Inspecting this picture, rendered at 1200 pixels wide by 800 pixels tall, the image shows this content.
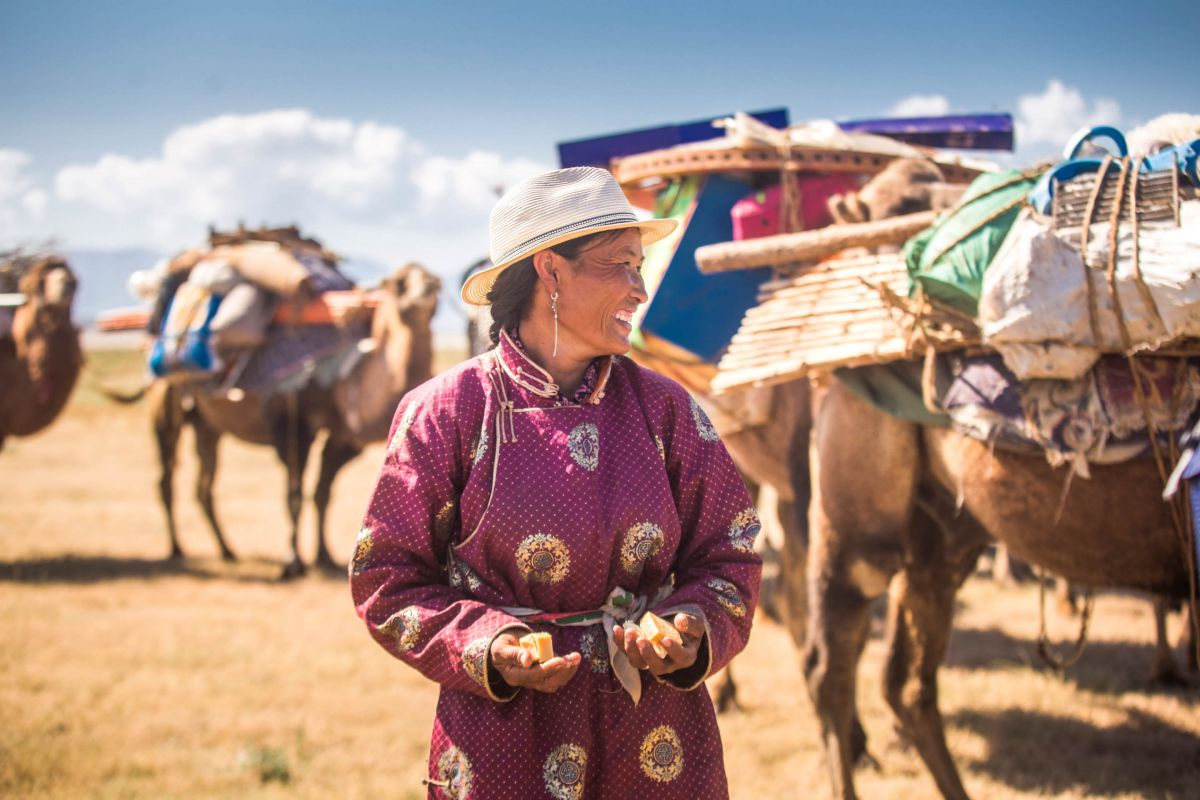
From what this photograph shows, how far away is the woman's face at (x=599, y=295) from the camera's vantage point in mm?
2215

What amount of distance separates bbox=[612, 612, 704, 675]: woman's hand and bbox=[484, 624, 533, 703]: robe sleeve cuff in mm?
186

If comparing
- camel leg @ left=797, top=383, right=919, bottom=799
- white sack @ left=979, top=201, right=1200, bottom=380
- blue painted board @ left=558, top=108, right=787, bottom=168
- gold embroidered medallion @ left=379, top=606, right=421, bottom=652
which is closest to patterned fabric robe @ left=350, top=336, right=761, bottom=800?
gold embroidered medallion @ left=379, top=606, right=421, bottom=652

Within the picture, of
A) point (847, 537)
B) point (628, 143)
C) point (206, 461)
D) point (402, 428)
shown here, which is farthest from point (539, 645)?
point (206, 461)

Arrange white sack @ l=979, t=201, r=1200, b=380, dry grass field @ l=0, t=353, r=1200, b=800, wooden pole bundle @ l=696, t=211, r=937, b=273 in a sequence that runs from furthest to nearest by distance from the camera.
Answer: dry grass field @ l=0, t=353, r=1200, b=800, wooden pole bundle @ l=696, t=211, r=937, b=273, white sack @ l=979, t=201, r=1200, b=380

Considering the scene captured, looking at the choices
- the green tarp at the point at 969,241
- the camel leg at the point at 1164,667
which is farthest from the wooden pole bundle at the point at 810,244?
the camel leg at the point at 1164,667

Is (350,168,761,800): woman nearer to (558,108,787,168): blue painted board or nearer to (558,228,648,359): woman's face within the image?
(558,228,648,359): woman's face

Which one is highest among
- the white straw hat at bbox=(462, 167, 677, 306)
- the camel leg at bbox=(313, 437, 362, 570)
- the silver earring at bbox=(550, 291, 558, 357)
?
the white straw hat at bbox=(462, 167, 677, 306)

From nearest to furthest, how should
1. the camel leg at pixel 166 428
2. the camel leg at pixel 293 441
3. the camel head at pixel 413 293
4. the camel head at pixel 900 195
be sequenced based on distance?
1. the camel head at pixel 900 195
2. the camel head at pixel 413 293
3. the camel leg at pixel 293 441
4. the camel leg at pixel 166 428

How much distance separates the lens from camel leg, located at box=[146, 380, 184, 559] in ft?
36.0

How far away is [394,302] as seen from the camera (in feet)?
30.8

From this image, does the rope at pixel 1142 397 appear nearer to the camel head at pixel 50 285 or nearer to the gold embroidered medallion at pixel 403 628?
the gold embroidered medallion at pixel 403 628

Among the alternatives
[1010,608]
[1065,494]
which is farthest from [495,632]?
[1010,608]

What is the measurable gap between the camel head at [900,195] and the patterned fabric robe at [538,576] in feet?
8.35

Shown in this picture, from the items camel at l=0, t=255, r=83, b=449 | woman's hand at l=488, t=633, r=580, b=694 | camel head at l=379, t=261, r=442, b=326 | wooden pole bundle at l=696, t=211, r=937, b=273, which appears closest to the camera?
woman's hand at l=488, t=633, r=580, b=694
